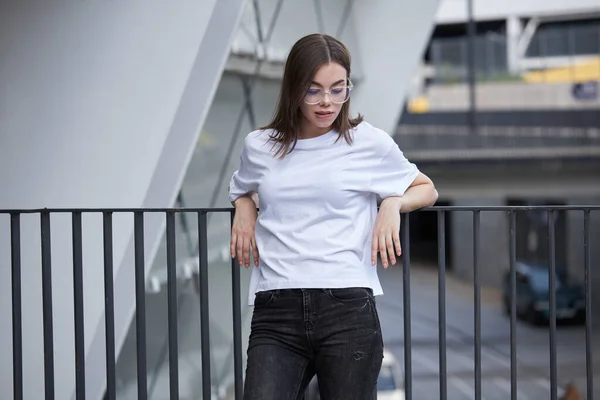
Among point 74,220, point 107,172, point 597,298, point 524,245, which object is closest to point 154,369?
point 107,172

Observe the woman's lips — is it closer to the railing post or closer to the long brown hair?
the long brown hair

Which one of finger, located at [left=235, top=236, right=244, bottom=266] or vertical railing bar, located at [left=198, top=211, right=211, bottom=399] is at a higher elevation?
finger, located at [left=235, top=236, right=244, bottom=266]

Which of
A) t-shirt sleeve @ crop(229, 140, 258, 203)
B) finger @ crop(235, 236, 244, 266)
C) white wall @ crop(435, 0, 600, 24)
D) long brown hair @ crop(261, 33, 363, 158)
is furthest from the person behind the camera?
white wall @ crop(435, 0, 600, 24)

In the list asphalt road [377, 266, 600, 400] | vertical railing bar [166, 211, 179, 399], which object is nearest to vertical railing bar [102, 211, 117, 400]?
vertical railing bar [166, 211, 179, 399]

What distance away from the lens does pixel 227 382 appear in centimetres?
1502

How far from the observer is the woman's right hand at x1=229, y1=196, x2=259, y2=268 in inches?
137

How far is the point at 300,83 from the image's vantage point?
314 cm

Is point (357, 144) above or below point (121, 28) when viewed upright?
below

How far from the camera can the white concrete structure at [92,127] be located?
6.51m

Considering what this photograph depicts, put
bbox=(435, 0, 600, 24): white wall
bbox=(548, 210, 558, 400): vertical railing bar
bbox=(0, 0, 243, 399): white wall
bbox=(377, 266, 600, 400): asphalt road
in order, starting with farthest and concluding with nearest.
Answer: bbox=(435, 0, 600, 24): white wall, bbox=(377, 266, 600, 400): asphalt road, bbox=(0, 0, 243, 399): white wall, bbox=(548, 210, 558, 400): vertical railing bar

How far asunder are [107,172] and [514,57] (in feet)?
146

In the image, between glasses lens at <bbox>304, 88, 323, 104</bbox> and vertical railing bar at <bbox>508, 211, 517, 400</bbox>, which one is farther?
vertical railing bar at <bbox>508, 211, 517, 400</bbox>

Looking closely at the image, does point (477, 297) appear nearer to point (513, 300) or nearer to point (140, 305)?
point (513, 300)

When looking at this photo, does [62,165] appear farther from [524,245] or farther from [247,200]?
[524,245]
